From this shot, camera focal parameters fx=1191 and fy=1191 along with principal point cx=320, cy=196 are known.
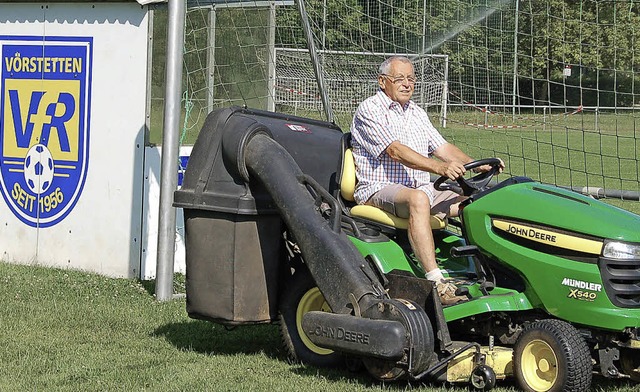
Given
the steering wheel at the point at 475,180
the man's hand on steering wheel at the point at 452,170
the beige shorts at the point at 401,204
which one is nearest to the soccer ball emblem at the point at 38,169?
the beige shorts at the point at 401,204

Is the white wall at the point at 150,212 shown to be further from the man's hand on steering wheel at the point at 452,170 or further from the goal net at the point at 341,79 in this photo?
the man's hand on steering wheel at the point at 452,170

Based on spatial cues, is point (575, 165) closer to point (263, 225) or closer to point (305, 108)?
point (305, 108)

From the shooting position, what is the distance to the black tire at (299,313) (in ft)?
23.8

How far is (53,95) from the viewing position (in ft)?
36.4

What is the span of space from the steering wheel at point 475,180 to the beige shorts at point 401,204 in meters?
0.15

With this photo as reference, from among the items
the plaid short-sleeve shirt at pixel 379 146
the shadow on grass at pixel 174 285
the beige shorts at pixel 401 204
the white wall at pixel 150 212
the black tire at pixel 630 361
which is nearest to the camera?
the black tire at pixel 630 361

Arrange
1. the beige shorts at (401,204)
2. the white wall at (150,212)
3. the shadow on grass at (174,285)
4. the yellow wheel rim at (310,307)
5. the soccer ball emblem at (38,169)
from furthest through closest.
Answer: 1. the soccer ball emblem at (38,169)
2. the white wall at (150,212)
3. the shadow on grass at (174,285)
4. the yellow wheel rim at (310,307)
5. the beige shorts at (401,204)

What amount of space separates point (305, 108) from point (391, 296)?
5.15 m

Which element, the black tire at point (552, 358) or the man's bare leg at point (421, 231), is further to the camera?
the man's bare leg at point (421, 231)

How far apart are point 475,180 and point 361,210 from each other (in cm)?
71

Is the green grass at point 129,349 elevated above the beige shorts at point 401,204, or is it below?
below

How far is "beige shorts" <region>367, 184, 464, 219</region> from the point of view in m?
6.94

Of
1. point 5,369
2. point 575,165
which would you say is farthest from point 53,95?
point 575,165

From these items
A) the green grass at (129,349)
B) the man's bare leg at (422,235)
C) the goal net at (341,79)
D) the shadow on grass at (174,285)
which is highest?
the goal net at (341,79)
